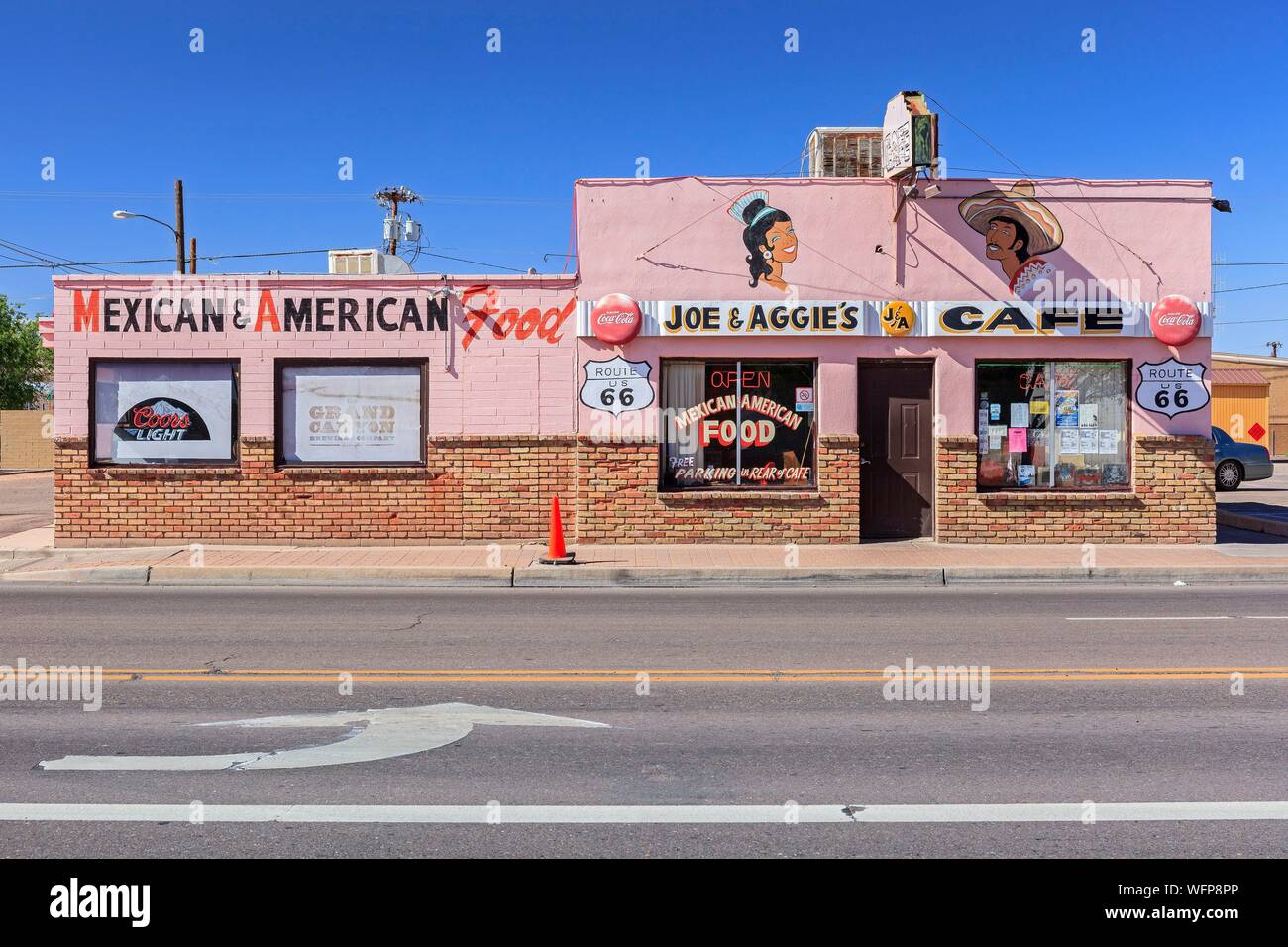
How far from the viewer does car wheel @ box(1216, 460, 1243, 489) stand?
26219mm

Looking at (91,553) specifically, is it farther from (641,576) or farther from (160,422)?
(641,576)

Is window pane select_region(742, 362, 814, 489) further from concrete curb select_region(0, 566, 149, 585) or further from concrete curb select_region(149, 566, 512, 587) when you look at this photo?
concrete curb select_region(0, 566, 149, 585)

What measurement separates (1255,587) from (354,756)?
36.8ft

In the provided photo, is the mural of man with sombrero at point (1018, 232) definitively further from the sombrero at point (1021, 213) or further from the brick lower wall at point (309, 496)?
the brick lower wall at point (309, 496)

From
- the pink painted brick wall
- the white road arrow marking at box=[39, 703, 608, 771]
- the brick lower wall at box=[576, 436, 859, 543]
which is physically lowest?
the white road arrow marking at box=[39, 703, 608, 771]

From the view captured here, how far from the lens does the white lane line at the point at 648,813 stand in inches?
190

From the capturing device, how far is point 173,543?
1557 centimetres

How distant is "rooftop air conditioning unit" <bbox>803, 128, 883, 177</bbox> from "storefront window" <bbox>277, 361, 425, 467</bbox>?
6833 mm

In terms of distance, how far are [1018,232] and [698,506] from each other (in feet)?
19.4

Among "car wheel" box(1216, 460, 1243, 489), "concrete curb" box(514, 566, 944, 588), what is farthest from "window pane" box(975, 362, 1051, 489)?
"car wheel" box(1216, 460, 1243, 489)

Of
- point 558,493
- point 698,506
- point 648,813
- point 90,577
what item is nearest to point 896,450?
point 698,506
